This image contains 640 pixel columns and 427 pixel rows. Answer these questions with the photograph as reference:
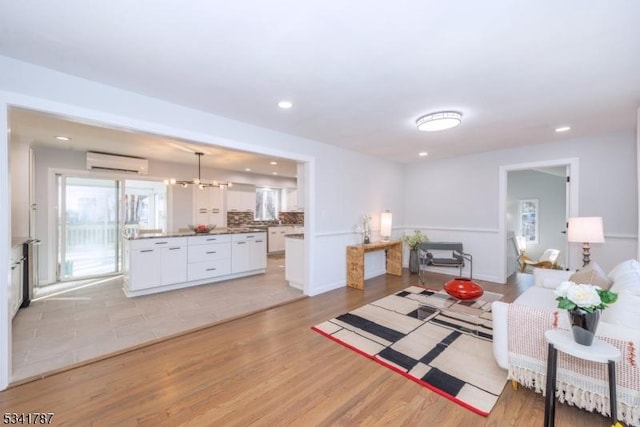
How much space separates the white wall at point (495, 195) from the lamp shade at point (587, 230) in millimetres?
924

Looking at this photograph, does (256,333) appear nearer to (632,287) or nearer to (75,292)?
(632,287)

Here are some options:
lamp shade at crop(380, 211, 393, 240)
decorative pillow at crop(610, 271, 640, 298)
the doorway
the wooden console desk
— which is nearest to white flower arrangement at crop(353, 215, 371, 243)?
the wooden console desk

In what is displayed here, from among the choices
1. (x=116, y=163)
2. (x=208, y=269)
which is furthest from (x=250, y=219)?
(x=116, y=163)

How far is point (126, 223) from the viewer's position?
5707 millimetres

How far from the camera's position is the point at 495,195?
194 inches

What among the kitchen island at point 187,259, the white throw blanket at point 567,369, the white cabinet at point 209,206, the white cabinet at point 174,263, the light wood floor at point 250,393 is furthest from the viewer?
the white cabinet at point 209,206

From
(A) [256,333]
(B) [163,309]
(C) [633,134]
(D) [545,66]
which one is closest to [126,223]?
(B) [163,309]

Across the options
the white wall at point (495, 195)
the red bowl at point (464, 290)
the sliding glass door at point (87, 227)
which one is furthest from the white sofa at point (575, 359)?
the sliding glass door at point (87, 227)

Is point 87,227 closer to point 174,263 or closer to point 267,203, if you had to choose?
point 174,263

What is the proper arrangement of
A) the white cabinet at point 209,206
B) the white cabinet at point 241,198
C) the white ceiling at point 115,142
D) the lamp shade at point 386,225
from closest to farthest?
1. the white ceiling at point 115,142
2. the lamp shade at point 386,225
3. the white cabinet at point 209,206
4. the white cabinet at point 241,198

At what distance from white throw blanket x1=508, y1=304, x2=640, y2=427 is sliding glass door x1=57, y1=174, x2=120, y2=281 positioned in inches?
264

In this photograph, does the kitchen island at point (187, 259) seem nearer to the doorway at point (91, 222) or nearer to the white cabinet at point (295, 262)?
the white cabinet at point (295, 262)

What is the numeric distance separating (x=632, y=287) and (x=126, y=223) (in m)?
7.35

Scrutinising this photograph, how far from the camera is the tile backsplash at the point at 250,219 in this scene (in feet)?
24.9
